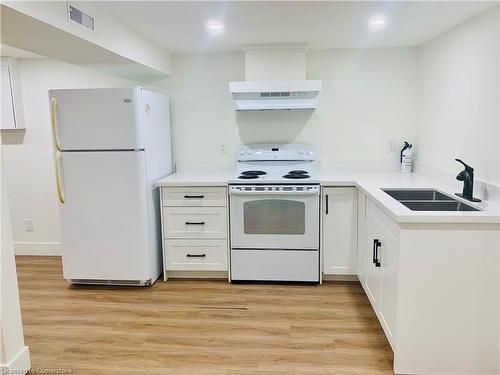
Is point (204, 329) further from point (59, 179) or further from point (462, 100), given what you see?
point (462, 100)

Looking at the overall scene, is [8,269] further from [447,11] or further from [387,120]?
[387,120]

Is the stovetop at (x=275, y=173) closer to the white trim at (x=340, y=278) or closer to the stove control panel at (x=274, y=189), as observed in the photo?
the stove control panel at (x=274, y=189)

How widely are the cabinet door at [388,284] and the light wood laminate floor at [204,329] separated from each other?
8.1 inches

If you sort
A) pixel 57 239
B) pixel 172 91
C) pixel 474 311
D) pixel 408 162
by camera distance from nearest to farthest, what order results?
pixel 474 311 < pixel 408 162 < pixel 172 91 < pixel 57 239

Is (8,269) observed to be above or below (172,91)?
below

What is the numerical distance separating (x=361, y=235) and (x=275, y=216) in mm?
719

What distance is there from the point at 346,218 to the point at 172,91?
2140 millimetres

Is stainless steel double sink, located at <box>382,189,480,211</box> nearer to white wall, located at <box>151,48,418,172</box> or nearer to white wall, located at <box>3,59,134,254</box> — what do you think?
white wall, located at <box>151,48,418,172</box>

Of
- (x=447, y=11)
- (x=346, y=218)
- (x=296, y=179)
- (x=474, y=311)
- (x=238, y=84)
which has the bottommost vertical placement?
(x=474, y=311)

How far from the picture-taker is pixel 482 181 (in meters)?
2.47

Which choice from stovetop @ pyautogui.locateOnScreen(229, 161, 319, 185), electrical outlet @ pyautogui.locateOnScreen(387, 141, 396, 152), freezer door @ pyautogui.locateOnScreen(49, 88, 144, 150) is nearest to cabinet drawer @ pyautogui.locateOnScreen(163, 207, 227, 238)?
stovetop @ pyautogui.locateOnScreen(229, 161, 319, 185)

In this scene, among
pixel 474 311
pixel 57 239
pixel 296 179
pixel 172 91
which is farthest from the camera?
pixel 57 239

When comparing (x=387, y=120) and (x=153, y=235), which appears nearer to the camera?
(x=153, y=235)

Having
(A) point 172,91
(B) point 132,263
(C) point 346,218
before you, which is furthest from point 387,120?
(B) point 132,263
